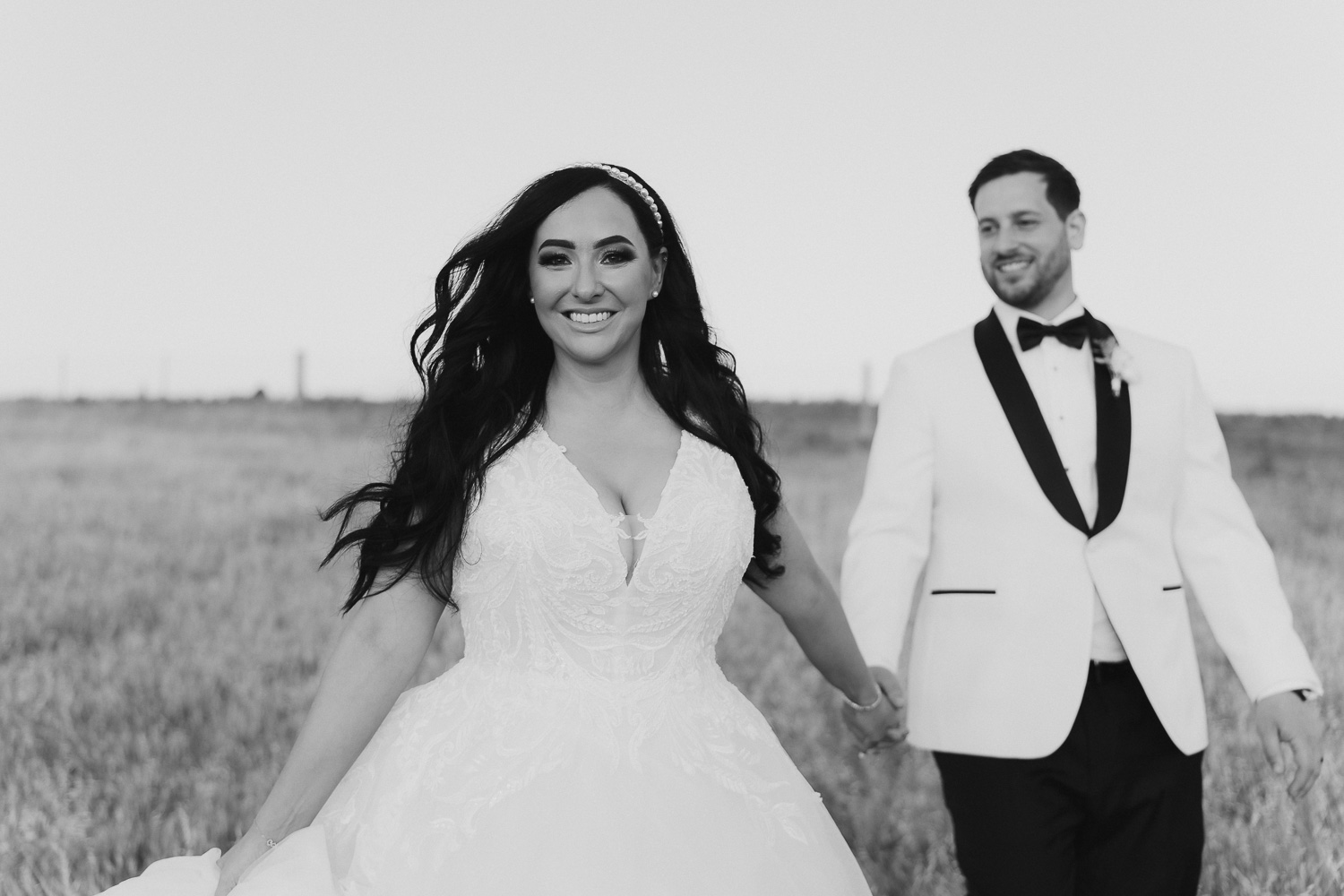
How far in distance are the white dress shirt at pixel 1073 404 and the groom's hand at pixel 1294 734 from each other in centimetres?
44

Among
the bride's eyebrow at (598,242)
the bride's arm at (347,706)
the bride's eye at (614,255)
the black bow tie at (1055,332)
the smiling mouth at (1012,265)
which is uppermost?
the smiling mouth at (1012,265)

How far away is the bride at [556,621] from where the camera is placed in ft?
8.73

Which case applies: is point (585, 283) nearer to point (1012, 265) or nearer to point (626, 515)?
point (626, 515)

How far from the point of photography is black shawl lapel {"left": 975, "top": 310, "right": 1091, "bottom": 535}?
378 cm

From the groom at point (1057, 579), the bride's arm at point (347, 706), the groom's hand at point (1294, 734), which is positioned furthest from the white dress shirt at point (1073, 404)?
the bride's arm at point (347, 706)

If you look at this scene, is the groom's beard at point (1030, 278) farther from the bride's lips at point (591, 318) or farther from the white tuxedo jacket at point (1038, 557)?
the bride's lips at point (591, 318)

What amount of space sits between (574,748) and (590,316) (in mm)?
1037

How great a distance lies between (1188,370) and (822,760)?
326 cm

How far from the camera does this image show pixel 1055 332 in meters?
3.99

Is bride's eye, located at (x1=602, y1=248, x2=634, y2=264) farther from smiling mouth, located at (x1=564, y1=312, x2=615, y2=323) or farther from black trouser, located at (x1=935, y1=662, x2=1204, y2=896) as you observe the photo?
black trouser, located at (x1=935, y1=662, x2=1204, y2=896)

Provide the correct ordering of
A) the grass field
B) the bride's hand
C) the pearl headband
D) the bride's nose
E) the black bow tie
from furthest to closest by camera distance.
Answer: the grass field < the black bow tie < the pearl headband < the bride's nose < the bride's hand

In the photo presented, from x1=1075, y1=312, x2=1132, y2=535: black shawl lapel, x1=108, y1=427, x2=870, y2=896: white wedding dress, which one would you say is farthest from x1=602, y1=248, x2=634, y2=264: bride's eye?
x1=1075, y1=312, x2=1132, y2=535: black shawl lapel

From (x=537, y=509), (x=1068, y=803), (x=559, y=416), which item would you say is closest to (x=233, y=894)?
(x=537, y=509)

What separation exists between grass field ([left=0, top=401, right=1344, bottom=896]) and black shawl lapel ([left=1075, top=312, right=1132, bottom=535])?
42.5 inches
